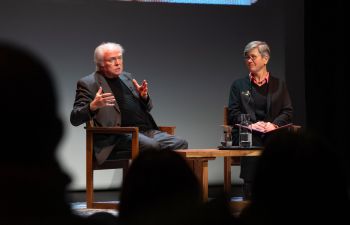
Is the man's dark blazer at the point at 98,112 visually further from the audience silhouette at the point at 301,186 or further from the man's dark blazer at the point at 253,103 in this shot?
the audience silhouette at the point at 301,186

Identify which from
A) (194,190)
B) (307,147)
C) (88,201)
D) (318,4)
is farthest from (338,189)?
(318,4)

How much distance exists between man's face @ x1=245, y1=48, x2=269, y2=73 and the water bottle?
0.49m

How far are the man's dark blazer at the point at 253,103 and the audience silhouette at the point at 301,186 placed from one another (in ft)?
10.8

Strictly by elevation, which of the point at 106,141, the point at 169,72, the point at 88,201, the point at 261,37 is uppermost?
the point at 261,37

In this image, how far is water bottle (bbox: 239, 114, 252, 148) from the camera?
3985mm

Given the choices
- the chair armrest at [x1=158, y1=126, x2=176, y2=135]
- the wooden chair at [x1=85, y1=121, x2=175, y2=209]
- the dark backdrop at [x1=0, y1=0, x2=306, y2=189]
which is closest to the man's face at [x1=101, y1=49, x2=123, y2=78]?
the wooden chair at [x1=85, y1=121, x2=175, y2=209]

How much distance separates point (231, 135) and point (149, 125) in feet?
2.06

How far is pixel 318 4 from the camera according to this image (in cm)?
490

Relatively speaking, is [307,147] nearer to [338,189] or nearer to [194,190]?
[338,189]

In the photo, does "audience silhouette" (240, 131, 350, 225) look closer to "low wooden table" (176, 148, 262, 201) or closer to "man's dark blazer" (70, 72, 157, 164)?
"low wooden table" (176, 148, 262, 201)

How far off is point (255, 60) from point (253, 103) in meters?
0.34

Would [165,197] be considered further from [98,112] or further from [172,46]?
[172,46]

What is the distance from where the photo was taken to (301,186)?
3.27 feet

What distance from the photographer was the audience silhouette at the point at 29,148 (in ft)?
2.67
